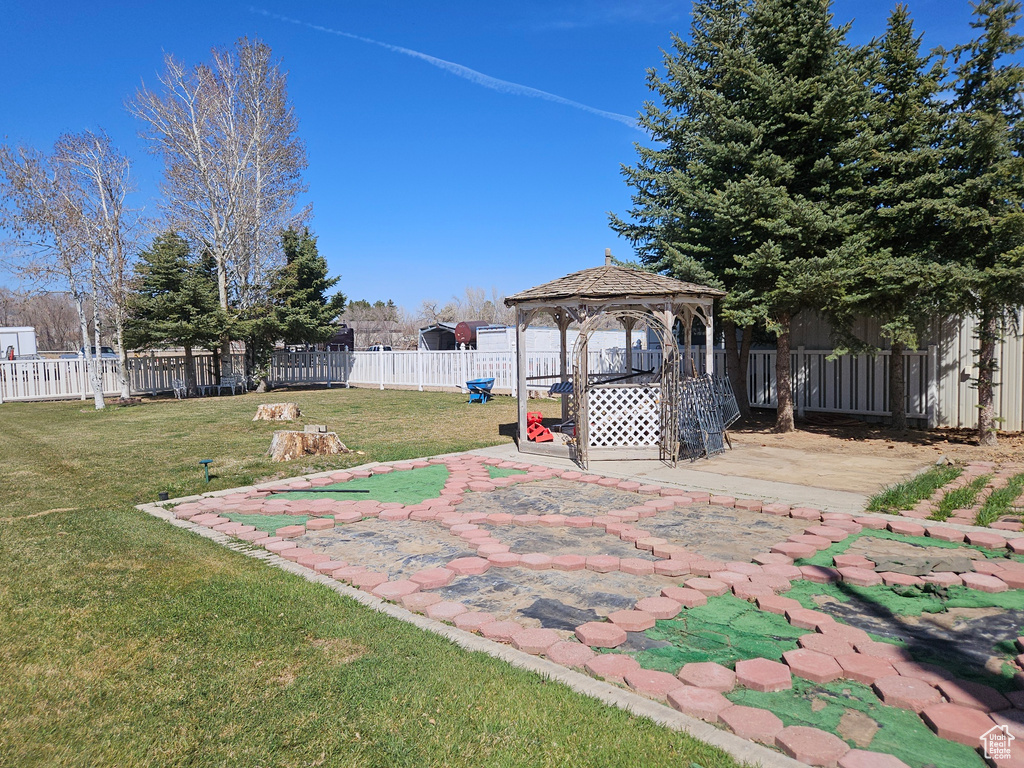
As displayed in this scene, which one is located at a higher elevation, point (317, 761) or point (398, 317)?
point (398, 317)

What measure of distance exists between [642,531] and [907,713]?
9.76 feet

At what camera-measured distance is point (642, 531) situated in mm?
5789

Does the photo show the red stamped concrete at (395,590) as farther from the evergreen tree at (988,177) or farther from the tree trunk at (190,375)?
the tree trunk at (190,375)

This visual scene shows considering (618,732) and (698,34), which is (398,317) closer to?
(698,34)

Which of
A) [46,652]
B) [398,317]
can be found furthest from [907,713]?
[398,317]

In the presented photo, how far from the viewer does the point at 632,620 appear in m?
3.86

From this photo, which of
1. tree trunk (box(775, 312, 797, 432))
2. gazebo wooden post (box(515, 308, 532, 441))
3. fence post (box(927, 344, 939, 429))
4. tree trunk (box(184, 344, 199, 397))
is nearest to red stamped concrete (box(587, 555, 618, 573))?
gazebo wooden post (box(515, 308, 532, 441))

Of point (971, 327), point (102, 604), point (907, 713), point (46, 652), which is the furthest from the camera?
point (971, 327)

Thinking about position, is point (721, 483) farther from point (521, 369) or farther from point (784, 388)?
point (784, 388)

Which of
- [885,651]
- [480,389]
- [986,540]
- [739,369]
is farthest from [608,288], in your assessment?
[480,389]

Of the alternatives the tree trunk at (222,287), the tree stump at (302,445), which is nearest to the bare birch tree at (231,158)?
the tree trunk at (222,287)

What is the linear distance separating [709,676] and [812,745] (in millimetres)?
638

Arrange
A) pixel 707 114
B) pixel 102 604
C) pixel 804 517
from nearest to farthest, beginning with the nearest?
pixel 102 604
pixel 804 517
pixel 707 114

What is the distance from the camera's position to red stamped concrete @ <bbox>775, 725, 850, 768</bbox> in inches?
99.3
